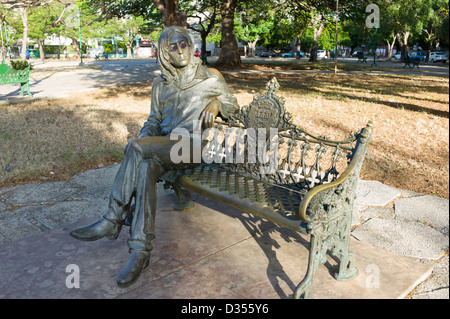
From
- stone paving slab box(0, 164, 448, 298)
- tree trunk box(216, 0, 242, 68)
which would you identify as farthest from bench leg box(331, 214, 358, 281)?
tree trunk box(216, 0, 242, 68)

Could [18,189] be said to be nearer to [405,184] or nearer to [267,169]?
[267,169]

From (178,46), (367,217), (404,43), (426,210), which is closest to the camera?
(178,46)

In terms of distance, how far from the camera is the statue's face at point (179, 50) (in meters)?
3.30

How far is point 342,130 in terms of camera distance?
7.12m

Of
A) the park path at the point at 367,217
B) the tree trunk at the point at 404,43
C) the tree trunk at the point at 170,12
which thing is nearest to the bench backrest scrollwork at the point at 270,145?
the park path at the point at 367,217

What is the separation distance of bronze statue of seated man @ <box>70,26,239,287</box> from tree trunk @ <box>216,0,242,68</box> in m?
17.7

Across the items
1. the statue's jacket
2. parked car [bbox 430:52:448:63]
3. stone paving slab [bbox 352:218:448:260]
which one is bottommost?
stone paving slab [bbox 352:218:448:260]

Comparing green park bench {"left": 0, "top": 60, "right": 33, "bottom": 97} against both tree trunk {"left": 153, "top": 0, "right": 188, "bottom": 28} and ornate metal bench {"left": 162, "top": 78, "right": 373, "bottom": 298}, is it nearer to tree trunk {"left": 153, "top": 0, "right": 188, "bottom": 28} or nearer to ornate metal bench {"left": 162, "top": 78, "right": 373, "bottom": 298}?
tree trunk {"left": 153, "top": 0, "right": 188, "bottom": 28}

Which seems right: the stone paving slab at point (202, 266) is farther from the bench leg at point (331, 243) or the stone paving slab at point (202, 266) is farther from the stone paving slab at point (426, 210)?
the stone paving slab at point (426, 210)

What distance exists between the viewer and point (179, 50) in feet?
10.9

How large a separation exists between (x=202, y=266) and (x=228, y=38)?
1937 centimetres

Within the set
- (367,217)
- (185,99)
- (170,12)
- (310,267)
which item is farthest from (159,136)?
(170,12)

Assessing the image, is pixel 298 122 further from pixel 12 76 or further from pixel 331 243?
pixel 12 76

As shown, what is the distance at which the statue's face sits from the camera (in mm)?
3299
